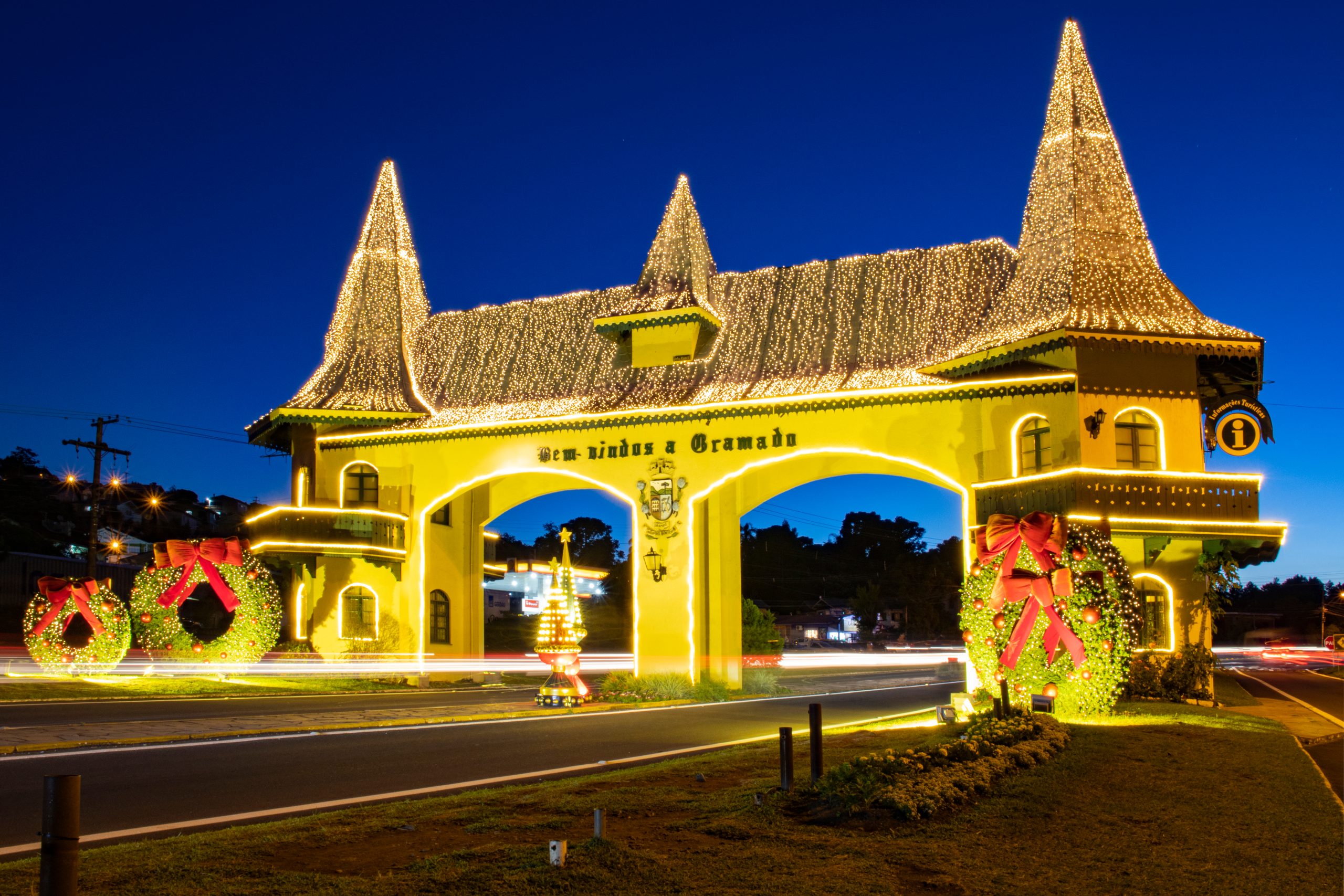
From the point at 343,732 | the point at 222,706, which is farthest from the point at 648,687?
the point at 343,732

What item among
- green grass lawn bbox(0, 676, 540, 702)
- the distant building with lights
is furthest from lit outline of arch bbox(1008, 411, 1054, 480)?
the distant building with lights

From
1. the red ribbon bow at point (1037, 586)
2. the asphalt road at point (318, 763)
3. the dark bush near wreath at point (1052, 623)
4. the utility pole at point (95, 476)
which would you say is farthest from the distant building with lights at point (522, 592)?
the red ribbon bow at point (1037, 586)

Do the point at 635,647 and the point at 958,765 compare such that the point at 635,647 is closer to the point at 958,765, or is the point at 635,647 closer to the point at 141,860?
the point at 958,765

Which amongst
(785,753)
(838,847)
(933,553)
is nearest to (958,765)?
(785,753)

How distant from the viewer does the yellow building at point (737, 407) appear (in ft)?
76.2

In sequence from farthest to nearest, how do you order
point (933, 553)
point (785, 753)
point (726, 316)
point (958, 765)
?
point (933, 553) → point (726, 316) → point (958, 765) → point (785, 753)

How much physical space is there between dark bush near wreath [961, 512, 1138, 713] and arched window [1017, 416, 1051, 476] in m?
6.90

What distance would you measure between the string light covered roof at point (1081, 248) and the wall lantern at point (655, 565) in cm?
864

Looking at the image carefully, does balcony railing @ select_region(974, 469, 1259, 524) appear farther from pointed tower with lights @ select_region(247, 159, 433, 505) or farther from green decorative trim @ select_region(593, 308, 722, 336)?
pointed tower with lights @ select_region(247, 159, 433, 505)

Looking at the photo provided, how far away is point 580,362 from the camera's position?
30625mm

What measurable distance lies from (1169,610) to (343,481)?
2104 cm

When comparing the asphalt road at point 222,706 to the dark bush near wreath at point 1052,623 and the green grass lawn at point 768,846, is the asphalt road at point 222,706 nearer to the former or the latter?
the dark bush near wreath at point 1052,623

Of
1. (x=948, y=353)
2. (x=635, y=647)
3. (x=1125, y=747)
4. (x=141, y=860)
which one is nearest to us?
(x=141, y=860)

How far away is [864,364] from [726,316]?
4.69 m
